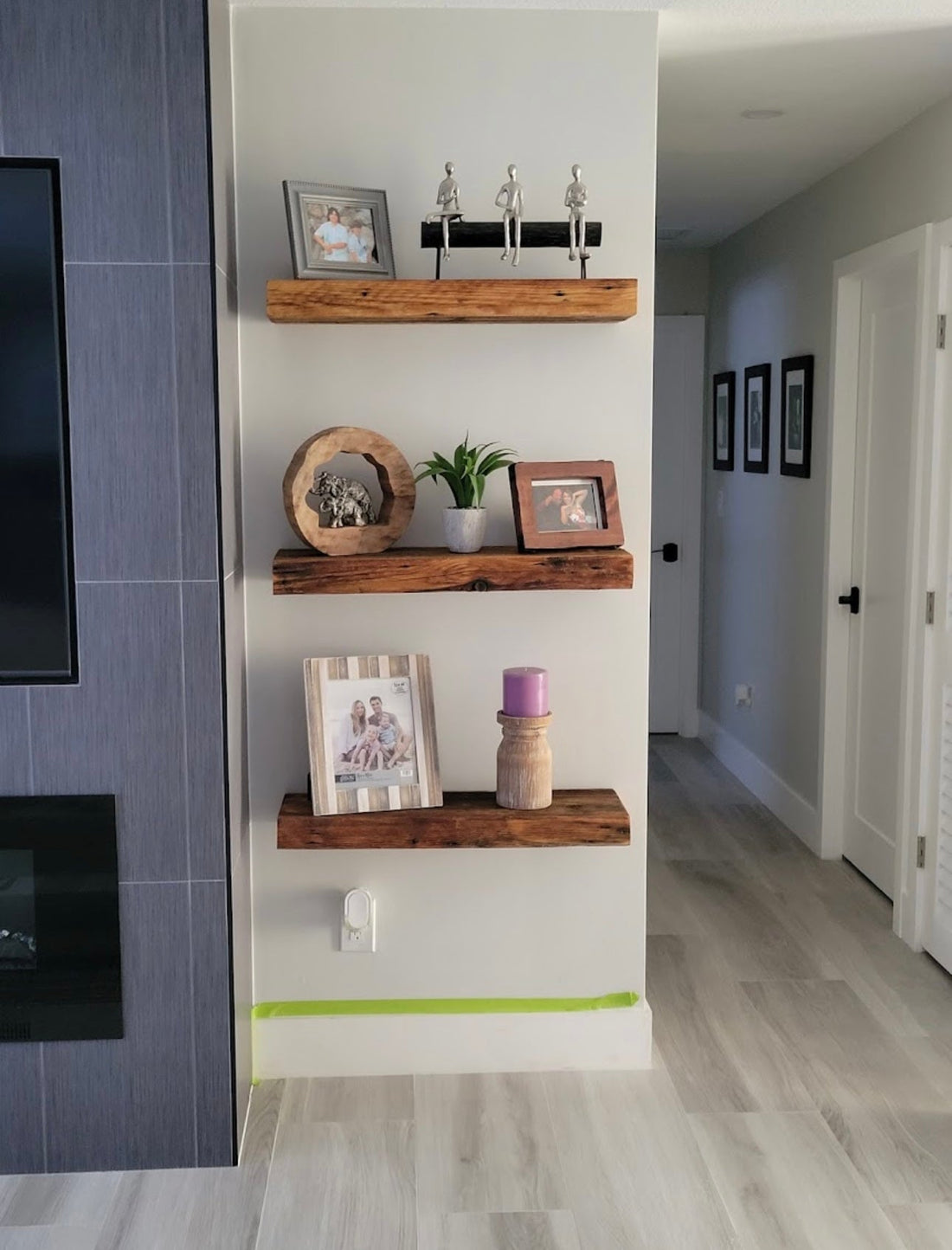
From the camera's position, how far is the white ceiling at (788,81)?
2893mm

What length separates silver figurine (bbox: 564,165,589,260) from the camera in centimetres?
276

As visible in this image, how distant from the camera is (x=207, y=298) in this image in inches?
101

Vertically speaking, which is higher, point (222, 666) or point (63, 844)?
point (222, 666)

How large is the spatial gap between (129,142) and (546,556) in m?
1.14

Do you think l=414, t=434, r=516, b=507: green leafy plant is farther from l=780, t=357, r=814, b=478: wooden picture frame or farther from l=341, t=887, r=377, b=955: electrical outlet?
l=780, t=357, r=814, b=478: wooden picture frame

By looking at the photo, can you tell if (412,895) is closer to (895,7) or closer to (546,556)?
(546,556)

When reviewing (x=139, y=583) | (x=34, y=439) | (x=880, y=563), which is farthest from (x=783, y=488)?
(x=34, y=439)

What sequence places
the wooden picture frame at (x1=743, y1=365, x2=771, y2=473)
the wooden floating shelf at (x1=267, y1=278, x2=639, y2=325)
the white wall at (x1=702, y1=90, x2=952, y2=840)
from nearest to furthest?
the wooden floating shelf at (x1=267, y1=278, x2=639, y2=325) → the white wall at (x1=702, y1=90, x2=952, y2=840) → the wooden picture frame at (x1=743, y1=365, x2=771, y2=473)

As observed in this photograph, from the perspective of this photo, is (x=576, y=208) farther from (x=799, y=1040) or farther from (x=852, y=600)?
(x=852, y=600)

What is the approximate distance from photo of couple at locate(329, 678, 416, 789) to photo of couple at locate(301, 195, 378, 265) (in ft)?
2.91

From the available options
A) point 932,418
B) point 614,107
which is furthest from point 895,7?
point 932,418

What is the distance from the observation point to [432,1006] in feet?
10.2

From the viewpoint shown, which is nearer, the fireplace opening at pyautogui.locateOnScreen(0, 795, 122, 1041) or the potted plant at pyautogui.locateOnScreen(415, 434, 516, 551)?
the fireplace opening at pyautogui.locateOnScreen(0, 795, 122, 1041)

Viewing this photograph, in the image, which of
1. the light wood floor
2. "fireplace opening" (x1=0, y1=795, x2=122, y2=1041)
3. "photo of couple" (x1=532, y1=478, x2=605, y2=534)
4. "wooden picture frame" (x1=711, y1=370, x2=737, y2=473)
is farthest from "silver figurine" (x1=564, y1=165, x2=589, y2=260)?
"wooden picture frame" (x1=711, y1=370, x2=737, y2=473)
